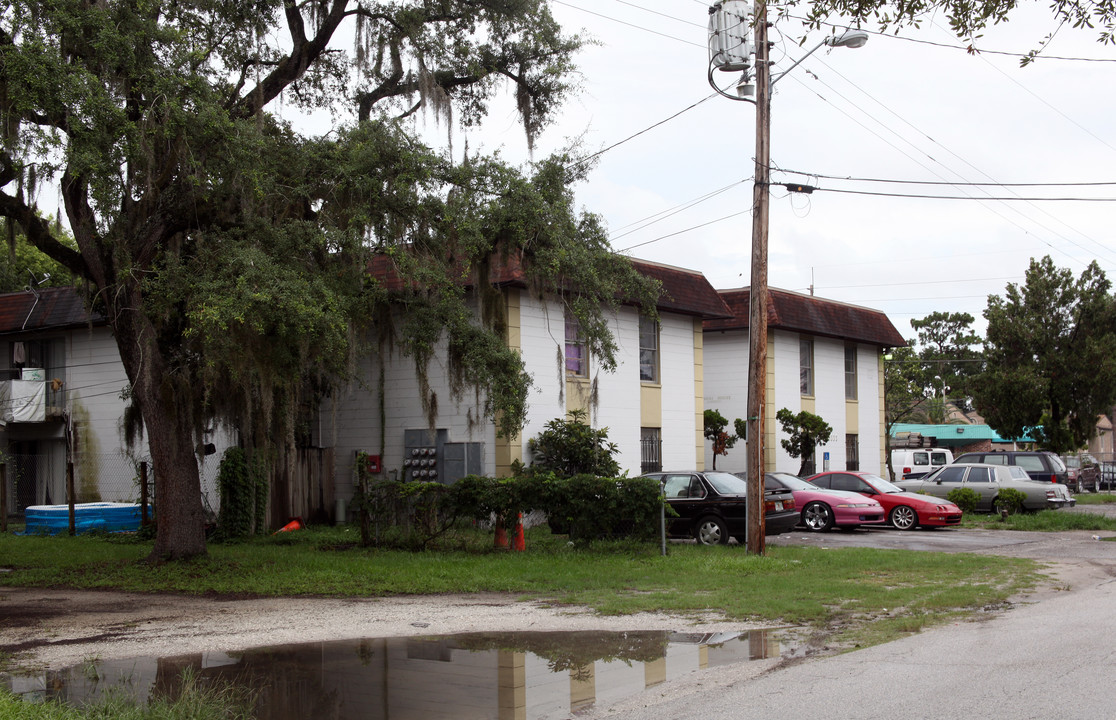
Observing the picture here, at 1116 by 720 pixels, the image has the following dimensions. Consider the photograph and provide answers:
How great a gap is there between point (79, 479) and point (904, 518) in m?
21.6

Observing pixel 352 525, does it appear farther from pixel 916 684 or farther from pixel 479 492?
pixel 916 684

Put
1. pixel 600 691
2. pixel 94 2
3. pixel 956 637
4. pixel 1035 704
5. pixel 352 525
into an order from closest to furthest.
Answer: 1. pixel 1035 704
2. pixel 600 691
3. pixel 956 637
4. pixel 94 2
5. pixel 352 525

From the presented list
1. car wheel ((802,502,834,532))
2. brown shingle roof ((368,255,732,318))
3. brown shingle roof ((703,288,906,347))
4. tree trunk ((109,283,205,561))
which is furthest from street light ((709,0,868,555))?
Answer: brown shingle roof ((703,288,906,347))

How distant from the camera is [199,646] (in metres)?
9.77

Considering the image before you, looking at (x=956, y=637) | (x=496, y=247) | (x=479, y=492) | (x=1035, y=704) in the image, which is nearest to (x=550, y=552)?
(x=479, y=492)

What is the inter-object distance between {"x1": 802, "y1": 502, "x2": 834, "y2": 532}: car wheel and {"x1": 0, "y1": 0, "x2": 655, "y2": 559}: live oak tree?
30.7 ft

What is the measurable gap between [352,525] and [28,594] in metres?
10.3

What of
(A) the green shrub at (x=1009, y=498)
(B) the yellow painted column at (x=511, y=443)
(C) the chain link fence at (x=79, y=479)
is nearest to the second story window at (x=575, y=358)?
(B) the yellow painted column at (x=511, y=443)

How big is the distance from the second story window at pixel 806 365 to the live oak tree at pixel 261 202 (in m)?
16.4

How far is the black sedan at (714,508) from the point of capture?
60.3ft

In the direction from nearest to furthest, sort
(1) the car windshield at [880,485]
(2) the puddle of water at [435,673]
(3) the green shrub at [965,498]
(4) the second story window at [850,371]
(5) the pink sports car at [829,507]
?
(2) the puddle of water at [435,673]
(5) the pink sports car at [829,507]
(1) the car windshield at [880,485]
(3) the green shrub at [965,498]
(4) the second story window at [850,371]

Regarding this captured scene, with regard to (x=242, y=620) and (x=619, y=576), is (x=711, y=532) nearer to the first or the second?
(x=619, y=576)

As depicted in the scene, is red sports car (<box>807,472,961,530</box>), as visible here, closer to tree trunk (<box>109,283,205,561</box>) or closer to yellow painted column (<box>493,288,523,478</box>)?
yellow painted column (<box>493,288,523,478</box>)

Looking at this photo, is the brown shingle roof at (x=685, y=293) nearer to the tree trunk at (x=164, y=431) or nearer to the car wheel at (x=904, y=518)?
the car wheel at (x=904, y=518)
